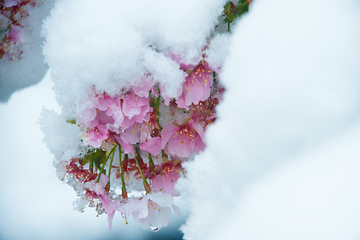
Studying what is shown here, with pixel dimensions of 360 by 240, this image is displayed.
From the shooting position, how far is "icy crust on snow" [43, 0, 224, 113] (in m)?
0.25

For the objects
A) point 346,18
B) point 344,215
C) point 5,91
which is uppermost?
point 5,91

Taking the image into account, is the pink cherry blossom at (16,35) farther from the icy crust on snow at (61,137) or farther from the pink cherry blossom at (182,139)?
the pink cherry blossom at (182,139)

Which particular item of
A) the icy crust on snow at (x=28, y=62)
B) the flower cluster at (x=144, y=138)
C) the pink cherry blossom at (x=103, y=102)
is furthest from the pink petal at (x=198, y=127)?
the icy crust on snow at (x=28, y=62)

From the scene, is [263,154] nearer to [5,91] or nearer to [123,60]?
[123,60]

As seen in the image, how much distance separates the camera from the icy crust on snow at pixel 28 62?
40 cm

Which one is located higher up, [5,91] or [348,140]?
[5,91]

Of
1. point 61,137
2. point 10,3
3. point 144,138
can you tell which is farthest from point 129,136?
point 10,3

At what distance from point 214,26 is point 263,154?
5.5 inches

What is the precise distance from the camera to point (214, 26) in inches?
10.4

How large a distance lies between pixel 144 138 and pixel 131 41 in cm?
13

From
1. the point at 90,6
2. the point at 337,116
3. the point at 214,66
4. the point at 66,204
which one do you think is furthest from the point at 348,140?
the point at 66,204

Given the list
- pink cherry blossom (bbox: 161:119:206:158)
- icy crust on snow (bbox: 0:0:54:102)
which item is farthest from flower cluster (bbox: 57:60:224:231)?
icy crust on snow (bbox: 0:0:54:102)

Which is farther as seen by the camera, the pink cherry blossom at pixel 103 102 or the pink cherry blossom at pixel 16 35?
the pink cherry blossom at pixel 16 35

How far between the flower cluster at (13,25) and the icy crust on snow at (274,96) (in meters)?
0.34
